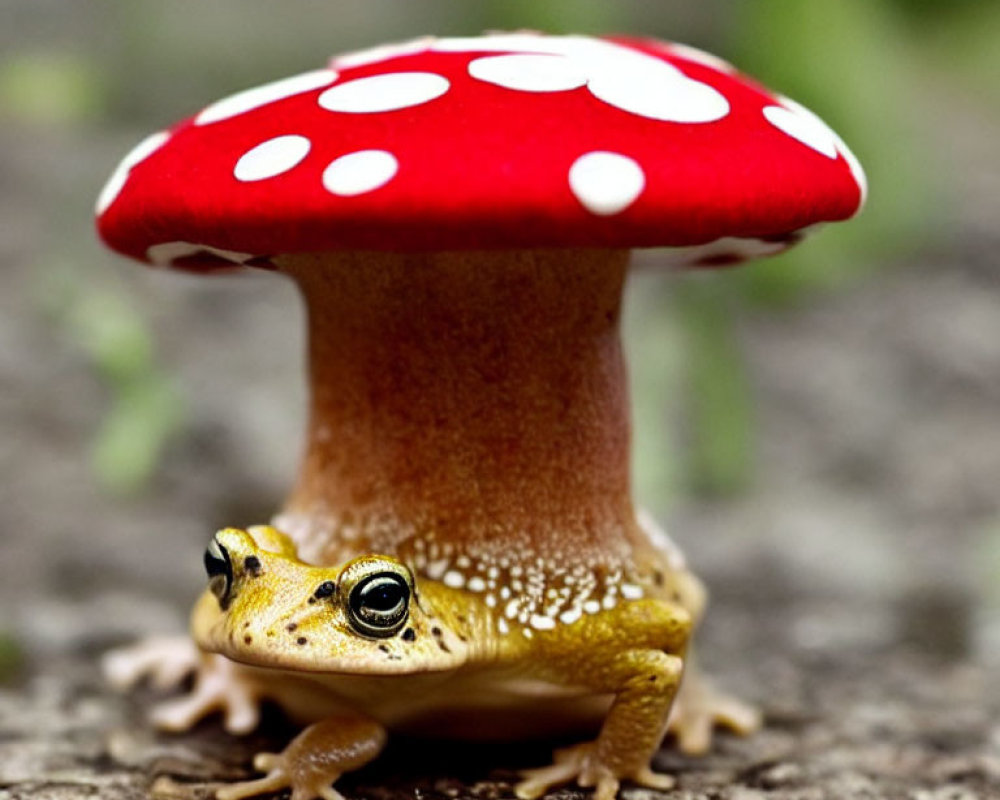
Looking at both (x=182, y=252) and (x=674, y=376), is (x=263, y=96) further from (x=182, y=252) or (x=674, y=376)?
(x=674, y=376)

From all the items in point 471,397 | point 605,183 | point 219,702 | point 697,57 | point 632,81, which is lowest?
point 219,702

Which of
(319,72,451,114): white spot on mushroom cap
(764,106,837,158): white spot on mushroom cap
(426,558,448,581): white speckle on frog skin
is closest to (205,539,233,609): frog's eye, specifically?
(426,558,448,581): white speckle on frog skin

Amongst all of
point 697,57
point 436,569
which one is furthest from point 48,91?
point 436,569

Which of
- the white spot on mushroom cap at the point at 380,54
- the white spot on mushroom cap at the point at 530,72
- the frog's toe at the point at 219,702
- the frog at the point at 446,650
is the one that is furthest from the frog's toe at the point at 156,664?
the white spot on mushroom cap at the point at 530,72

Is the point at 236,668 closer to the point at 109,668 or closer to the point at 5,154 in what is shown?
the point at 109,668

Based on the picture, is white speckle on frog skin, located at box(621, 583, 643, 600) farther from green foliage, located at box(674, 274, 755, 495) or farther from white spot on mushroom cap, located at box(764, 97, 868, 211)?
green foliage, located at box(674, 274, 755, 495)

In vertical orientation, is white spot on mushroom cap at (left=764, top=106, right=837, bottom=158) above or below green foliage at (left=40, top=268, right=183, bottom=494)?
below
